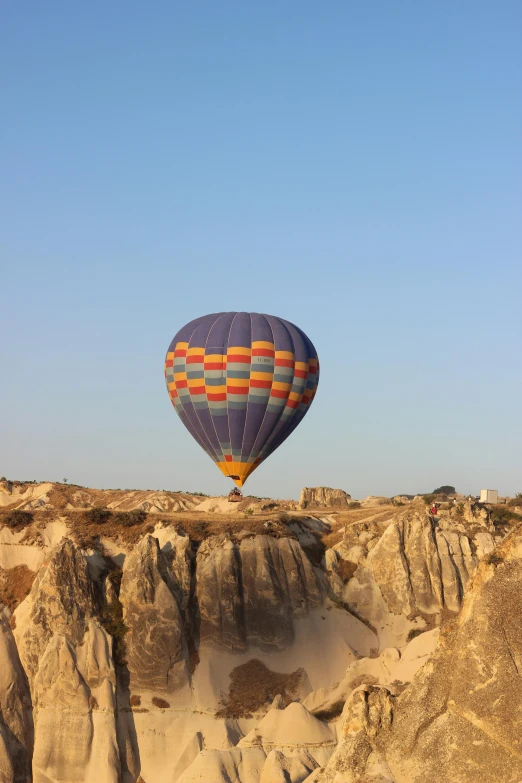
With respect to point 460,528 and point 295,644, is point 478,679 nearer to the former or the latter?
point 295,644

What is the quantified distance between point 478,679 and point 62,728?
28.5 m

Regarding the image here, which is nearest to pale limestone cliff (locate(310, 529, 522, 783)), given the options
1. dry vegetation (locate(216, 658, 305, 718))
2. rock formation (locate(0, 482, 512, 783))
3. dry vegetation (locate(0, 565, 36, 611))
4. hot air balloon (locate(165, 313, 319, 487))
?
rock formation (locate(0, 482, 512, 783))

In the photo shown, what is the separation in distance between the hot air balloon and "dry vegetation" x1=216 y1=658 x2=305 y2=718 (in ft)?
58.8

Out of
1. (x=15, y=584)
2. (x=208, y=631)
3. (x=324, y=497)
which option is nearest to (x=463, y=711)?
(x=208, y=631)

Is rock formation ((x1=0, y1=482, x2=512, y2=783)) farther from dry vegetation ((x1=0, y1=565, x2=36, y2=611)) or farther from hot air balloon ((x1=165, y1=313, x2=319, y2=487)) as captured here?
hot air balloon ((x1=165, y1=313, x2=319, y2=487))

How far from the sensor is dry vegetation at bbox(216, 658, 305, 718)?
5291 centimetres

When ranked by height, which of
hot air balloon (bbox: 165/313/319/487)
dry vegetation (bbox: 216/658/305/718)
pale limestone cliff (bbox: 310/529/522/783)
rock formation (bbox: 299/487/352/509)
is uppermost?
hot air balloon (bbox: 165/313/319/487)

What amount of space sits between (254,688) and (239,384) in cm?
2118

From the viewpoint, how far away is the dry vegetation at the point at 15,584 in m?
56.5

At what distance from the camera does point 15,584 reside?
189 ft

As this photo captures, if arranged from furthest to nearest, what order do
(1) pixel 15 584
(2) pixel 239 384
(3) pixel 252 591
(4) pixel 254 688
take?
(2) pixel 239 384, (3) pixel 252 591, (1) pixel 15 584, (4) pixel 254 688

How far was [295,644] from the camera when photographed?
57.4m

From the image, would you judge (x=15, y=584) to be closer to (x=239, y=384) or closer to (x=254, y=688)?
(x=254, y=688)

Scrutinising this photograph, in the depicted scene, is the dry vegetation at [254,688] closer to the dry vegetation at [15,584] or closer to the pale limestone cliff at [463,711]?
the dry vegetation at [15,584]
